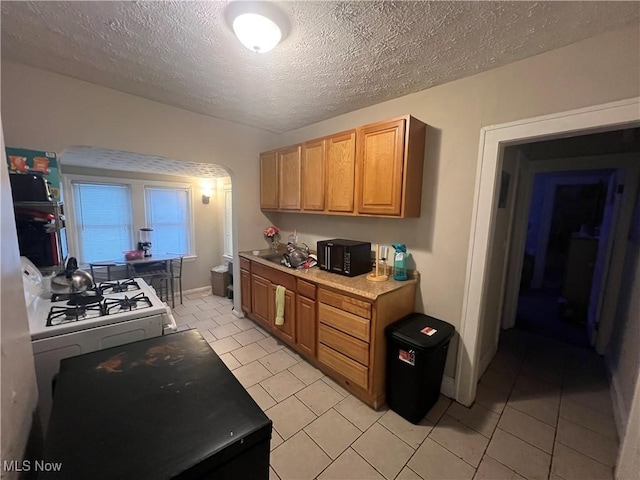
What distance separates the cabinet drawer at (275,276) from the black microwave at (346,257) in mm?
363

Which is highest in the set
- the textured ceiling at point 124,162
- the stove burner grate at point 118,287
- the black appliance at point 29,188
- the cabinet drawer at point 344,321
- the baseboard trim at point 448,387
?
the textured ceiling at point 124,162

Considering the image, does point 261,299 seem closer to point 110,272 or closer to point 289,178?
point 289,178

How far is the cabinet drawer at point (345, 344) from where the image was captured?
77.0 inches

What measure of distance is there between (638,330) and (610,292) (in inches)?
43.7

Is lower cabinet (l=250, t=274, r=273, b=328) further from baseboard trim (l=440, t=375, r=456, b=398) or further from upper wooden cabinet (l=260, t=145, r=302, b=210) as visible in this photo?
baseboard trim (l=440, t=375, r=456, b=398)

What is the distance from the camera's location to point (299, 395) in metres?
2.14

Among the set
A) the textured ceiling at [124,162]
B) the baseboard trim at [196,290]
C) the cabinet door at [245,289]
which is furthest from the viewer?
the baseboard trim at [196,290]

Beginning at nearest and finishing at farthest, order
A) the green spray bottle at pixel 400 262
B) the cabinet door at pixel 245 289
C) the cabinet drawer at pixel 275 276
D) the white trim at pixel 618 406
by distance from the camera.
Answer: the white trim at pixel 618 406 → the green spray bottle at pixel 400 262 → the cabinet drawer at pixel 275 276 → the cabinet door at pixel 245 289

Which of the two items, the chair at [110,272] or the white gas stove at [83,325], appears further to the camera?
the chair at [110,272]

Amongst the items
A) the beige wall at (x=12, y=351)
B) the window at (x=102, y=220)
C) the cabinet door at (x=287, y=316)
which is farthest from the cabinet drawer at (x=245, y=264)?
the window at (x=102, y=220)

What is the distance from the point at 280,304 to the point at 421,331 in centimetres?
140

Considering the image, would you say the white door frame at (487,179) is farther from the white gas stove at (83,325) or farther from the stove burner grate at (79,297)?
the stove burner grate at (79,297)

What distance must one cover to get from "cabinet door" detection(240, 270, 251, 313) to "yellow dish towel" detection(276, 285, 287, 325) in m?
0.77

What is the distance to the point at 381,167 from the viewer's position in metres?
2.11
